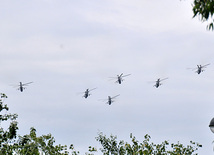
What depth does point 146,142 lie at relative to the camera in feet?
205

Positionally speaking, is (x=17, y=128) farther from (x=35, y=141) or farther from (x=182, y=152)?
(x=182, y=152)

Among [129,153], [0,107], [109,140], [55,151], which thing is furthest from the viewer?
[109,140]

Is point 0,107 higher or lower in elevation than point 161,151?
higher

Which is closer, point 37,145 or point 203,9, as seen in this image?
point 203,9

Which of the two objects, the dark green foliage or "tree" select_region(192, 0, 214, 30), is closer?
"tree" select_region(192, 0, 214, 30)

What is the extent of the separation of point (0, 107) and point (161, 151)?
18.3m

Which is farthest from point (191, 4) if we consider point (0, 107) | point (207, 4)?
point (0, 107)

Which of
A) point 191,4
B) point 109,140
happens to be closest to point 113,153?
point 109,140

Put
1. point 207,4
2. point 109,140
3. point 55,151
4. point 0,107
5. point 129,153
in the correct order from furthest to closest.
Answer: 1. point 109,140
2. point 129,153
3. point 55,151
4. point 0,107
5. point 207,4

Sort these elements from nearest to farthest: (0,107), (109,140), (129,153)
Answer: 1. (0,107)
2. (129,153)
3. (109,140)

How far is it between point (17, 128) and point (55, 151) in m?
7.30

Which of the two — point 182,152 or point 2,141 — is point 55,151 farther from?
point 182,152

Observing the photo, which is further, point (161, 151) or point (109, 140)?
point (109, 140)

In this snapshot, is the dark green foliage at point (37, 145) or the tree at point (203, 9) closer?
the tree at point (203, 9)
